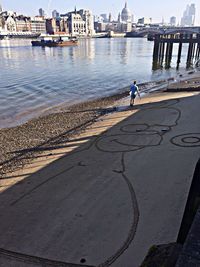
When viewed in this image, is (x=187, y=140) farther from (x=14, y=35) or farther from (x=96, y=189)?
(x=14, y=35)

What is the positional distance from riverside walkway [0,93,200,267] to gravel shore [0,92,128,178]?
89 cm

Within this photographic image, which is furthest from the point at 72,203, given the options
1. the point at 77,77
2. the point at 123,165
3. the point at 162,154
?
the point at 77,77

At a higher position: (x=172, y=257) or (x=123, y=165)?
(x=172, y=257)

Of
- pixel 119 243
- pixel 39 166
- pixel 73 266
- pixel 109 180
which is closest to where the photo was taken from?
pixel 73 266

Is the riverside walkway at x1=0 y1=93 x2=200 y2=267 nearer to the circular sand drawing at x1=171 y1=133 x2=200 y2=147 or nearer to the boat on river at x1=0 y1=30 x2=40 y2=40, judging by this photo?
the circular sand drawing at x1=171 y1=133 x2=200 y2=147

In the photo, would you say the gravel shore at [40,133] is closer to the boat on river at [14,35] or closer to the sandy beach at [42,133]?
the sandy beach at [42,133]

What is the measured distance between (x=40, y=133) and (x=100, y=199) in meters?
9.07

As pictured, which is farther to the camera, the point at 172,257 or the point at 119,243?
the point at 119,243

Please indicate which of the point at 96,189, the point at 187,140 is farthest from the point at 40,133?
the point at 187,140

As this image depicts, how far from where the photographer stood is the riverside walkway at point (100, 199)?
21.4ft

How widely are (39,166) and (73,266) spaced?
620 centimetres

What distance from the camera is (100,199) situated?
8.58m

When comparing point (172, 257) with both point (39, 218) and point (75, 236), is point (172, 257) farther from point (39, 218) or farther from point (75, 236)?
point (39, 218)

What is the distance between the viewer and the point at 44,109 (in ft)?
81.1
